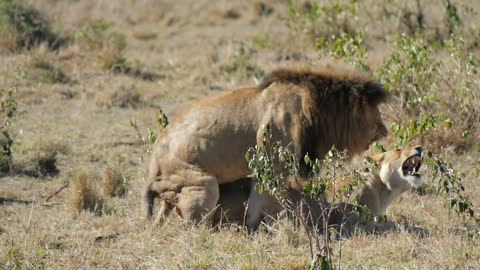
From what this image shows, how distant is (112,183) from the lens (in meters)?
9.35

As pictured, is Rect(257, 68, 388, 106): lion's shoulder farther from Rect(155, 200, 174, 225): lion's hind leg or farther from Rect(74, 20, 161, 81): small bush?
Rect(74, 20, 161, 81): small bush

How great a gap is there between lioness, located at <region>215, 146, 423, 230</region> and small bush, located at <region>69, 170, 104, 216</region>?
50.5 inches

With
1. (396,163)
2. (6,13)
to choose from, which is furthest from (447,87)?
(6,13)

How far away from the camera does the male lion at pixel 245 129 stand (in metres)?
7.81

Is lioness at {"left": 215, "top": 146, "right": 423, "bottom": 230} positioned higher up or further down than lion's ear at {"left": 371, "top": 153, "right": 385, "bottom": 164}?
further down

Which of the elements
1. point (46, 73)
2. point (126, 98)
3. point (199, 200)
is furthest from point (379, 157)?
point (46, 73)

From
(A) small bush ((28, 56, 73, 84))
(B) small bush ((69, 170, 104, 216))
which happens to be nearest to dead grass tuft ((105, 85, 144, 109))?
(A) small bush ((28, 56, 73, 84))

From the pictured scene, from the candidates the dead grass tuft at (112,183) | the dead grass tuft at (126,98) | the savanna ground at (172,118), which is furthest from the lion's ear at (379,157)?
the dead grass tuft at (126,98)

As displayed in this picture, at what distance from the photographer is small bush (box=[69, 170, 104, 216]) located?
8.60 m

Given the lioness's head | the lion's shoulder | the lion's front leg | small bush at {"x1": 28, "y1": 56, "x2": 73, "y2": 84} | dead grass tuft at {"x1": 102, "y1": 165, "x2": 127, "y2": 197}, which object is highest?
the lion's shoulder

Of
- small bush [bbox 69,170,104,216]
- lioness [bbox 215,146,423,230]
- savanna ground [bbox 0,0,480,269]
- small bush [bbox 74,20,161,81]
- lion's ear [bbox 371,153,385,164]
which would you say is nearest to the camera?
savanna ground [bbox 0,0,480,269]

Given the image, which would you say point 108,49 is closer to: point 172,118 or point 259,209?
point 172,118

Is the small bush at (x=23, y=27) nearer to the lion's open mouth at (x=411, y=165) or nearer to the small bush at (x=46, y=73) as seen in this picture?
the small bush at (x=46, y=73)

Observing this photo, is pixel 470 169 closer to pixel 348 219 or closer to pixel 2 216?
pixel 348 219
